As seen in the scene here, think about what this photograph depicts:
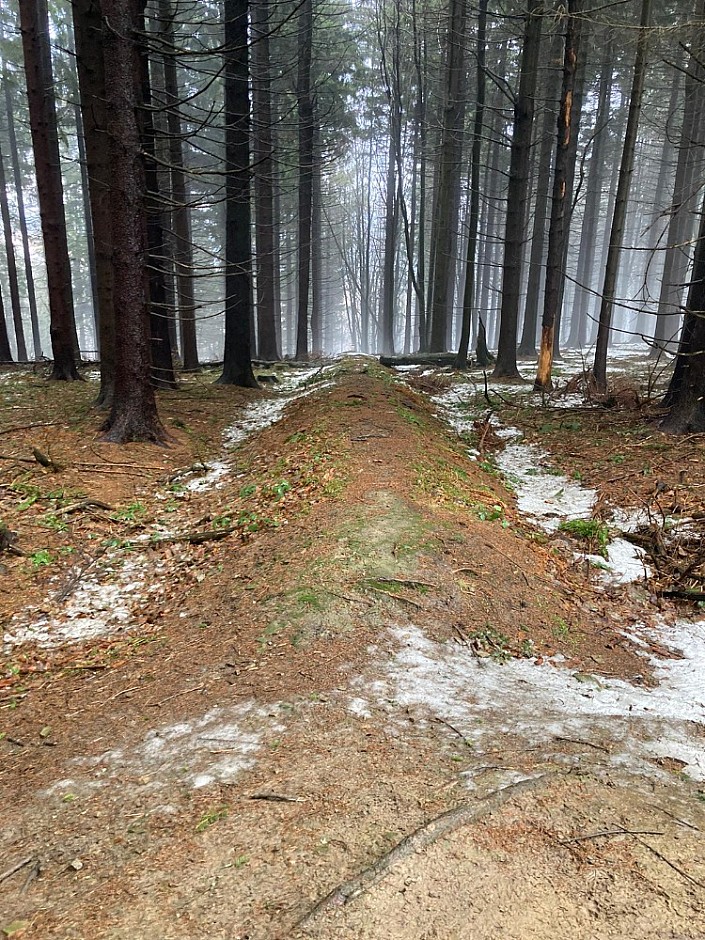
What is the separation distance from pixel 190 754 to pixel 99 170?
362 inches

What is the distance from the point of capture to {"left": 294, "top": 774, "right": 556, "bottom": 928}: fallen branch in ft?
5.44

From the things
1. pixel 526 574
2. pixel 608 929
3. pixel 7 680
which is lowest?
pixel 7 680

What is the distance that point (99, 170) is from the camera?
8562 millimetres

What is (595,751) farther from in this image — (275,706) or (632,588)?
(632,588)

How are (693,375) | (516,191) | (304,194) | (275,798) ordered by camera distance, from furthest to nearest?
1. (304,194)
2. (516,191)
3. (693,375)
4. (275,798)

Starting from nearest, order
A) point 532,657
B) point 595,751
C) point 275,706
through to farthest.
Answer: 1. point 595,751
2. point 275,706
3. point 532,657

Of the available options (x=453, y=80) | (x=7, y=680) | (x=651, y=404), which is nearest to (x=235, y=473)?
(x=7, y=680)

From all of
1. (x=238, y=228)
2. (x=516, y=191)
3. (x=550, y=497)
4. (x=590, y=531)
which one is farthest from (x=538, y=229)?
(x=590, y=531)

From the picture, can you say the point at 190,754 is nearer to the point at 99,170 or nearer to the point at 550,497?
the point at 550,497

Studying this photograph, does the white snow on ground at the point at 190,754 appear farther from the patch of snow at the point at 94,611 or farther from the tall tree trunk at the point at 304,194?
the tall tree trunk at the point at 304,194

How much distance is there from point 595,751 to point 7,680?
3.66m

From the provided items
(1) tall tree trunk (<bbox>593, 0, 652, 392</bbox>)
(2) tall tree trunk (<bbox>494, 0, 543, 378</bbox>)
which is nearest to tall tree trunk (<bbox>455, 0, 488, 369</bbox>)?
(2) tall tree trunk (<bbox>494, 0, 543, 378</bbox>)

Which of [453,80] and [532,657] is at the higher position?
[453,80]

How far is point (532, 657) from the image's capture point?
365cm
